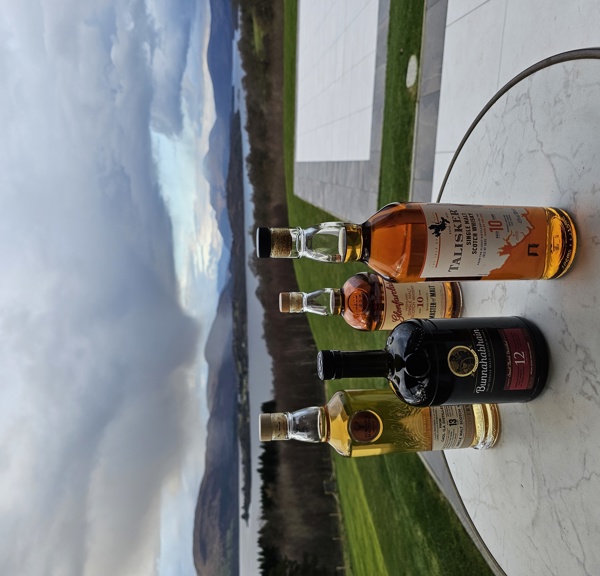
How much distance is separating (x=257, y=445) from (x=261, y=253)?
168 inches

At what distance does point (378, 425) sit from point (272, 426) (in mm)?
209

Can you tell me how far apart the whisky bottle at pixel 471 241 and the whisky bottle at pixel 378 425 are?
0.32 metres

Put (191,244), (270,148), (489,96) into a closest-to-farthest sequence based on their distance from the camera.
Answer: (489,96) < (191,244) < (270,148)

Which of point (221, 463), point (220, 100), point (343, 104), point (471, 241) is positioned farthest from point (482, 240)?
point (220, 100)

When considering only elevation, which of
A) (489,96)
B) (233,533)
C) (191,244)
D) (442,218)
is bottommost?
(233,533)

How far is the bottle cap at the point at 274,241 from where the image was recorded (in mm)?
1047

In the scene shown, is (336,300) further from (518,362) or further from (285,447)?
(285,447)

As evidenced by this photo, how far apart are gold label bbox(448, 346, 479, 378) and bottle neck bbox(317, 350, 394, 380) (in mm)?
121

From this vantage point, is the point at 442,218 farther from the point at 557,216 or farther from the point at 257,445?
the point at 257,445

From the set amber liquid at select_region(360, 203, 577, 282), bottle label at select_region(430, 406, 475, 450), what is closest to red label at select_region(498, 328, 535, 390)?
amber liquid at select_region(360, 203, 577, 282)

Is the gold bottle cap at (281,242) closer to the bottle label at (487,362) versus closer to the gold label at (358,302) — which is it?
the gold label at (358,302)

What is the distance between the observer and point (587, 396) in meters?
0.77

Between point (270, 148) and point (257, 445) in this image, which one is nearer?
point (257, 445)

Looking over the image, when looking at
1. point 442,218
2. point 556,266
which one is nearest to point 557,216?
point 556,266
